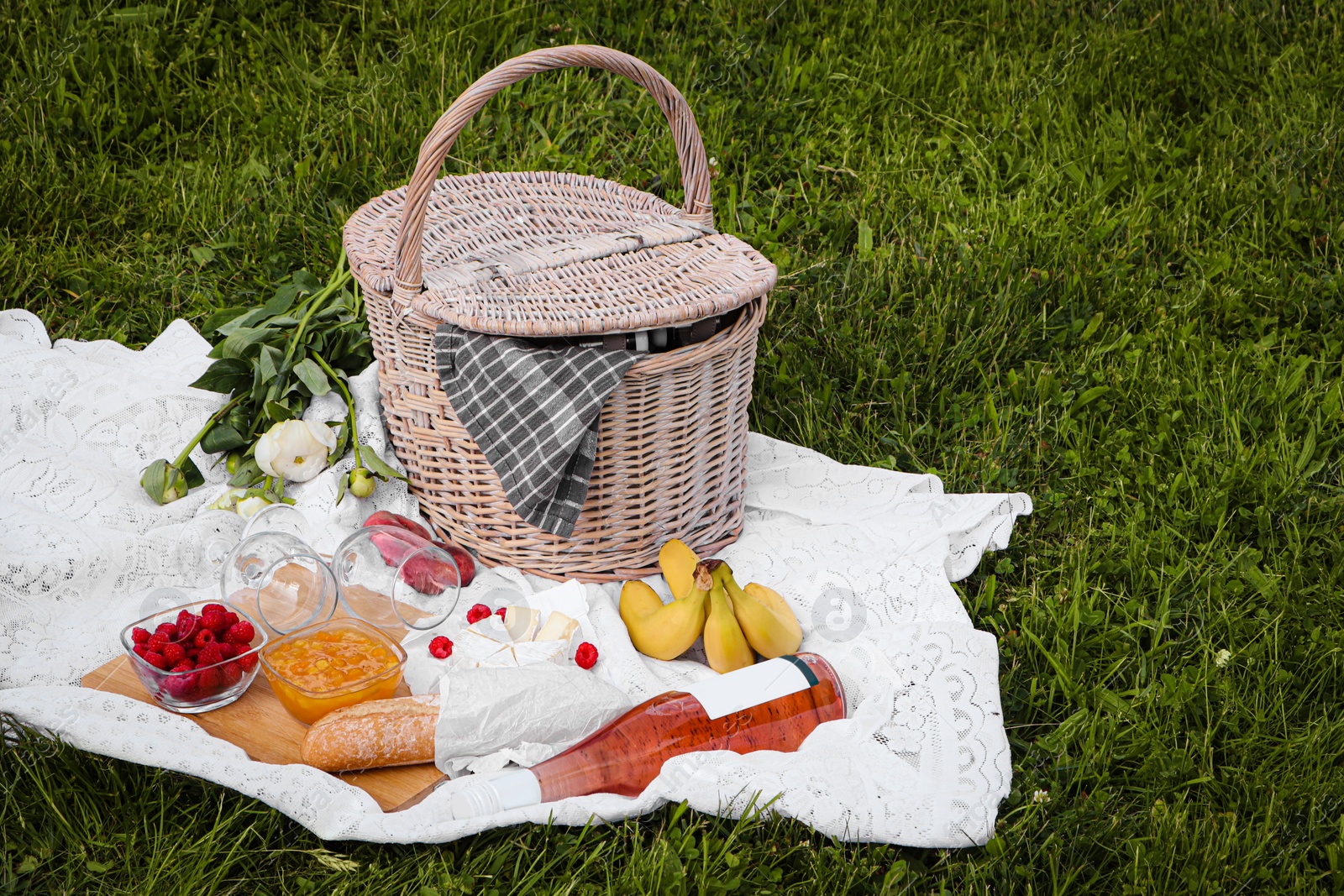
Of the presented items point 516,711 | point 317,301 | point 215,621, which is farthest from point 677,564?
point 317,301

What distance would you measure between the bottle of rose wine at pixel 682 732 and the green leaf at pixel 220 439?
1.17 meters

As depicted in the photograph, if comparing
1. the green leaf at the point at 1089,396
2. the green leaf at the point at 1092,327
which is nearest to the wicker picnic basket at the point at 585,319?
the green leaf at the point at 1089,396

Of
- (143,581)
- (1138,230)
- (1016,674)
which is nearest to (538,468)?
(143,581)

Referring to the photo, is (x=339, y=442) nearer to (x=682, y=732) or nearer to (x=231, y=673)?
(x=231, y=673)

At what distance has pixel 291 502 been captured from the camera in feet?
8.21

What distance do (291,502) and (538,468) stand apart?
0.70 meters

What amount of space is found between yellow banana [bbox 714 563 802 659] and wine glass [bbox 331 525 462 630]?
1.82 feet

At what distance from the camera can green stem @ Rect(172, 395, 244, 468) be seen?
8.13 feet

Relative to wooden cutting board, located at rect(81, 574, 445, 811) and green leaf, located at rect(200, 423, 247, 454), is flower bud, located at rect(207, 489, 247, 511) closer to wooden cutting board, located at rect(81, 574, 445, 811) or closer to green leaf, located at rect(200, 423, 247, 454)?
green leaf, located at rect(200, 423, 247, 454)

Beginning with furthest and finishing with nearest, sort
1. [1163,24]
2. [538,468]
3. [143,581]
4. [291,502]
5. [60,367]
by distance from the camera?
1. [1163,24]
2. [60,367]
3. [291,502]
4. [143,581]
5. [538,468]

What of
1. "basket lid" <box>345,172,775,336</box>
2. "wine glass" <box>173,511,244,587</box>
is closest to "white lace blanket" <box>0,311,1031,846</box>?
"wine glass" <box>173,511,244,587</box>

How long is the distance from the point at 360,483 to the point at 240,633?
562 mm

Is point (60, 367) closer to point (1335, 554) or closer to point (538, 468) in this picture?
point (538, 468)

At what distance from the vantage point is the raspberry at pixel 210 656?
1891 millimetres
